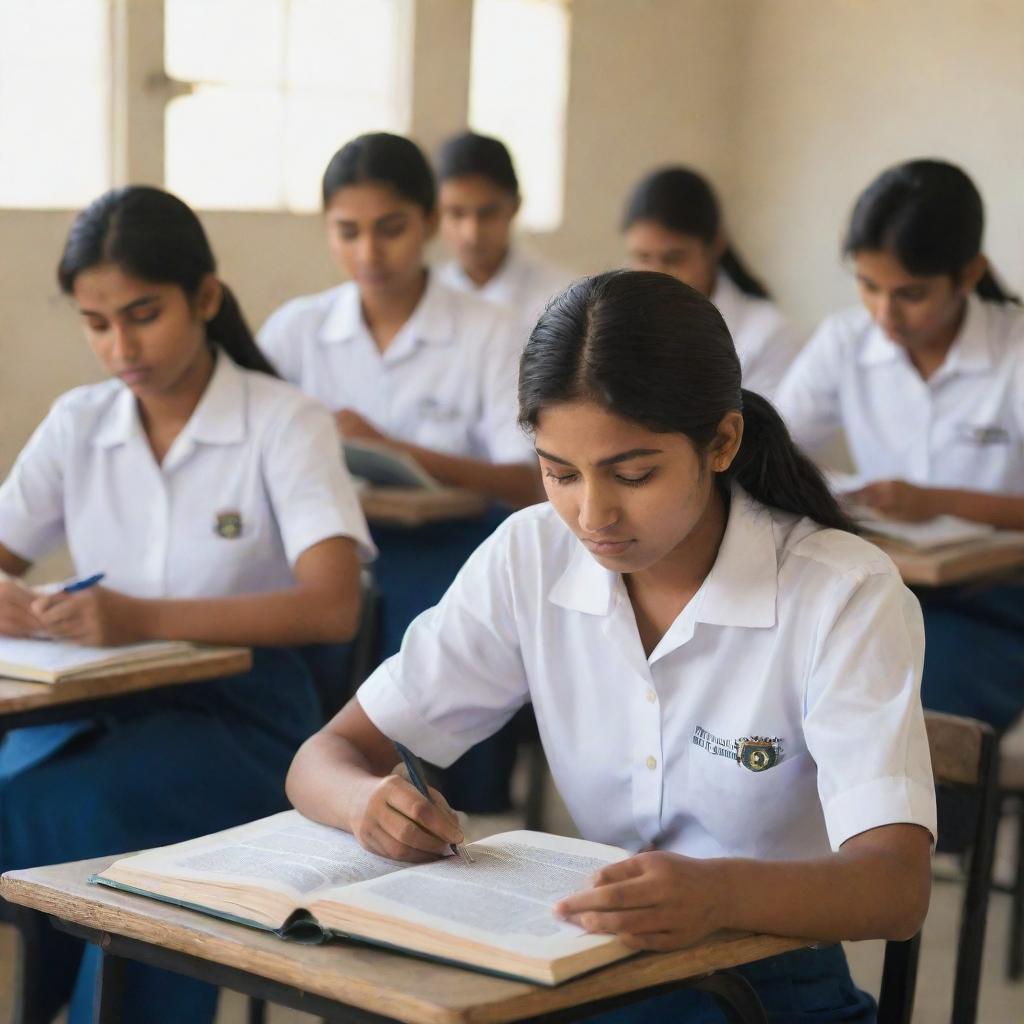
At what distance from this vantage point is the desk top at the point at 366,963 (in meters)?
1.10

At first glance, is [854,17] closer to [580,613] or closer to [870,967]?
[870,967]

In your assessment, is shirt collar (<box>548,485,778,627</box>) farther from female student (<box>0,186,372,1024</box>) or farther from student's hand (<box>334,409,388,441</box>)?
student's hand (<box>334,409,388,441</box>)

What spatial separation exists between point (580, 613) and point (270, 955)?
0.56 metres

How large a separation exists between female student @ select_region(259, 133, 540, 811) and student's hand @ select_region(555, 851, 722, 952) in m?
2.14

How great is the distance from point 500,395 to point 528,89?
180cm

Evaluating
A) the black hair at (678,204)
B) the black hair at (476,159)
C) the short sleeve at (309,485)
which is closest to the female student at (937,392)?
the black hair at (678,204)

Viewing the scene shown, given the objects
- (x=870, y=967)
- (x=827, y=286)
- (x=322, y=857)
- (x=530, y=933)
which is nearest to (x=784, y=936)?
(x=530, y=933)

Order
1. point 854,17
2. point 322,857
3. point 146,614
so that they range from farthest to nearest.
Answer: point 854,17 < point 146,614 < point 322,857

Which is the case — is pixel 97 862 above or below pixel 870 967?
above

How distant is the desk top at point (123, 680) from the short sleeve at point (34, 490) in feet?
1.59

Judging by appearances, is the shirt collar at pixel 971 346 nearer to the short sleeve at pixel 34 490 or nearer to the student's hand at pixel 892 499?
the student's hand at pixel 892 499

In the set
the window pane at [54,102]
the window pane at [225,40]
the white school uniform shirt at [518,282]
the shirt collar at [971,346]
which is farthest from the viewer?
the white school uniform shirt at [518,282]

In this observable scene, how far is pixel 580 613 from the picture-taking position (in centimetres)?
163

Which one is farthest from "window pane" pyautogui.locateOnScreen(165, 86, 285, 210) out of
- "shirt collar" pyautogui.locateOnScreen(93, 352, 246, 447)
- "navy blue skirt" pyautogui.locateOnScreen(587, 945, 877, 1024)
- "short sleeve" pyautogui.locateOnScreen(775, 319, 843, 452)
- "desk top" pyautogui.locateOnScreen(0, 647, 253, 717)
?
"navy blue skirt" pyautogui.locateOnScreen(587, 945, 877, 1024)
